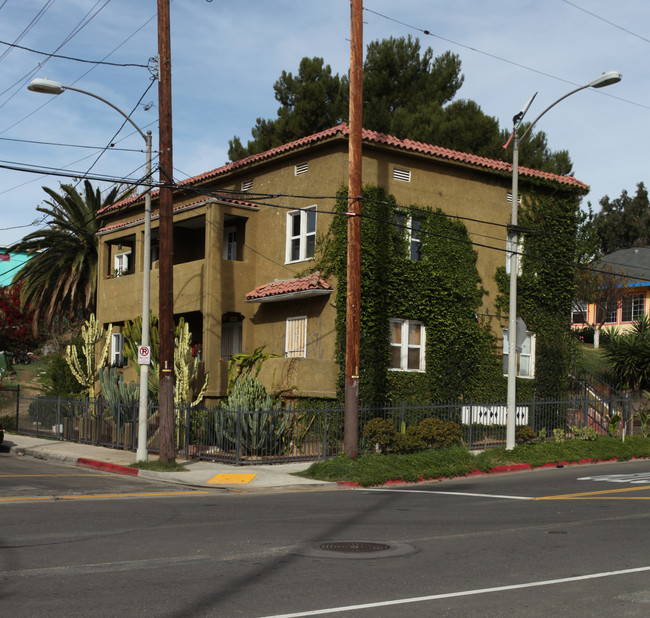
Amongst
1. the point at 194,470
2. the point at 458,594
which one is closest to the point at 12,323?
the point at 194,470

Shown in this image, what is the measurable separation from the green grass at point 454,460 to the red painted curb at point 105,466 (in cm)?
402

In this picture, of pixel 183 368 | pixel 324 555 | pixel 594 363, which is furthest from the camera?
pixel 594 363

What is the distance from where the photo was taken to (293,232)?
25.3 m

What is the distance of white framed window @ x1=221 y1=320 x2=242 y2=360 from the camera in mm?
→ 27031

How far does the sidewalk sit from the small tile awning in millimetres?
5112

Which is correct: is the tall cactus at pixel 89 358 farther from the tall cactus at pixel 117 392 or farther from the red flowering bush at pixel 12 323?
the red flowering bush at pixel 12 323

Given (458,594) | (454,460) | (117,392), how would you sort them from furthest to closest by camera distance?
(117,392), (454,460), (458,594)

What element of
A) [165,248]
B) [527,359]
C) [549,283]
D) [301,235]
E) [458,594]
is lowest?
[458,594]

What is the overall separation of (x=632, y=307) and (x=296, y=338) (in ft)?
107

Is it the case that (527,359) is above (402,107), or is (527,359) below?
below

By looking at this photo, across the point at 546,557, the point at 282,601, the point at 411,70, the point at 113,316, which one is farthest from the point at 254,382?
the point at 411,70

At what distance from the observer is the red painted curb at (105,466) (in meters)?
19.2

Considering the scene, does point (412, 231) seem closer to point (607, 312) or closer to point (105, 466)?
point (105, 466)

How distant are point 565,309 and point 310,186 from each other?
1026 centimetres
